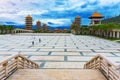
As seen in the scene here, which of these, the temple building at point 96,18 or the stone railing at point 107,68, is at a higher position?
the temple building at point 96,18

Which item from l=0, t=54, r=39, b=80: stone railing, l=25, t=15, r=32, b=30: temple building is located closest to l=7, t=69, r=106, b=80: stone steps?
l=0, t=54, r=39, b=80: stone railing

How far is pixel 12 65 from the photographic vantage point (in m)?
6.61

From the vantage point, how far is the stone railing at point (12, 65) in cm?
551

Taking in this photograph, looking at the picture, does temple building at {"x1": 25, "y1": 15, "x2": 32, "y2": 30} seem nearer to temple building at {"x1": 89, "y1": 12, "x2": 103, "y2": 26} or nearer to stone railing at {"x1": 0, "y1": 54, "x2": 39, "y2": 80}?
temple building at {"x1": 89, "y1": 12, "x2": 103, "y2": 26}

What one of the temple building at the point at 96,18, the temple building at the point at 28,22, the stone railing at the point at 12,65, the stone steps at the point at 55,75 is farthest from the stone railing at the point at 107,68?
the temple building at the point at 28,22

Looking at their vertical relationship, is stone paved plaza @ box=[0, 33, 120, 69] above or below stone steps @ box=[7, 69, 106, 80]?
below

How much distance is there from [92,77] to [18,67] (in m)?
2.55

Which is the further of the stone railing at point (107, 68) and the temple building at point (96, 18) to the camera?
the temple building at point (96, 18)

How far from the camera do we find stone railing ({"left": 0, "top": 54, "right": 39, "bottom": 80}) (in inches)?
217

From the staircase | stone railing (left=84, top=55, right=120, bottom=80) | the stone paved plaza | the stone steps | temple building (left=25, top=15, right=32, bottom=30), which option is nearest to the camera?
stone railing (left=84, top=55, right=120, bottom=80)

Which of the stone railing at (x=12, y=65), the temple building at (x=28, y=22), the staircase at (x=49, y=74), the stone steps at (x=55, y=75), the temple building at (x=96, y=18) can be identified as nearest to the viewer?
the stone railing at (x=12, y=65)

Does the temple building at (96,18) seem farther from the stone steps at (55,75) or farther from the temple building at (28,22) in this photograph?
the stone steps at (55,75)

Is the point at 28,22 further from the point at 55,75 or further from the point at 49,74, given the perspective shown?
the point at 55,75

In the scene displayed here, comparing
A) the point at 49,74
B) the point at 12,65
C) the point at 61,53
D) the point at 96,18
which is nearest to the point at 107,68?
the point at 49,74
